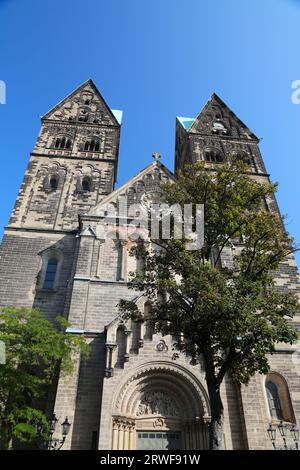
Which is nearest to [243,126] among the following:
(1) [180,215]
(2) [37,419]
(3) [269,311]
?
(1) [180,215]

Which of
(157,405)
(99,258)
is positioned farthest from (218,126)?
(157,405)

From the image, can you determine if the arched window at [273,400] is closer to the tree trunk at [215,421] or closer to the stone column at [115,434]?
the tree trunk at [215,421]

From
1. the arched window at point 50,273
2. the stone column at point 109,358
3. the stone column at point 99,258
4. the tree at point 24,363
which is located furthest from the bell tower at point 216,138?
the tree at point 24,363

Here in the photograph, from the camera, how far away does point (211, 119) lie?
32812mm

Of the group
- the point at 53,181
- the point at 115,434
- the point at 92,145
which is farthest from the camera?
the point at 92,145

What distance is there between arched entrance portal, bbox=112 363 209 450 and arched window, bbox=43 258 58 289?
7.10 metres

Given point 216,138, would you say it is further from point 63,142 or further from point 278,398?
point 278,398

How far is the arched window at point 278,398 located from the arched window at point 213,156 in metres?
17.4

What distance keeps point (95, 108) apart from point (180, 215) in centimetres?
2206

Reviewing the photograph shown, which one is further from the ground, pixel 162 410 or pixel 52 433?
pixel 162 410

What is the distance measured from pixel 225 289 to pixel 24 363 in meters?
7.44

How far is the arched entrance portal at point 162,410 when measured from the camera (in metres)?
13.0

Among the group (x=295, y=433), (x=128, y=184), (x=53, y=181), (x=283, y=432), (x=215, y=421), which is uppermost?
(x=53, y=181)
